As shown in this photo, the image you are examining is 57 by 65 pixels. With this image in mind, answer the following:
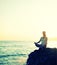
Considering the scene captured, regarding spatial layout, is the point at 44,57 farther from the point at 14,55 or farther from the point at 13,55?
the point at 13,55

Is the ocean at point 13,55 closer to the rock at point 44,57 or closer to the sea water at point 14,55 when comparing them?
the sea water at point 14,55

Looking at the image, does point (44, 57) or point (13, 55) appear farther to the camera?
point (13, 55)

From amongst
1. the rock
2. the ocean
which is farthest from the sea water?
the rock

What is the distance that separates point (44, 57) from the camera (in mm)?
10867

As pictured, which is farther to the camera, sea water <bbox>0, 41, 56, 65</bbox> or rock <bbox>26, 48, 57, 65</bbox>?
sea water <bbox>0, 41, 56, 65</bbox>

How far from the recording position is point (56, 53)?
10930 mm

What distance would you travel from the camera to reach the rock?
10579mm

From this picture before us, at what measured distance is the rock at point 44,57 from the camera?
1058 centimetres

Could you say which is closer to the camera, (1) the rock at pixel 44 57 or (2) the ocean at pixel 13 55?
(1) the rock at pixel 44 57

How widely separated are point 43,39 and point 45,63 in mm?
1393

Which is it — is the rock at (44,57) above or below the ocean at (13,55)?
above

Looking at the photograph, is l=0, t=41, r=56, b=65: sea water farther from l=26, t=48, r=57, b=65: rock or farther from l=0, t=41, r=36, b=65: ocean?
l=26, t=48, r=57, b=65: rock

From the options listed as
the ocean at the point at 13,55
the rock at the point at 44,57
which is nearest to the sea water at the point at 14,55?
the ocean at the point at 13,55

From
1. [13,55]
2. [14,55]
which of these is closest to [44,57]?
[14,55]
